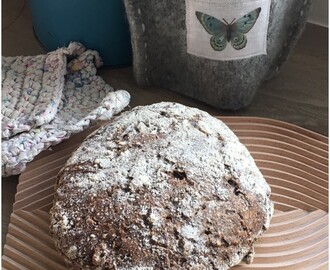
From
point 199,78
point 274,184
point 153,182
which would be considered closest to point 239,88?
point 199,78

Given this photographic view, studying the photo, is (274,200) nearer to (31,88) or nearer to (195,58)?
(195,58)

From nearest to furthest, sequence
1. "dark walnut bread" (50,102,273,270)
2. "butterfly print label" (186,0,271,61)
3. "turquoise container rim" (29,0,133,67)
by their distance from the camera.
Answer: "dark walnut bread" (50,102,273,270) → "butterfly print label" (186,0,271,61) → "turquoise container rim" (29,0,133,67)

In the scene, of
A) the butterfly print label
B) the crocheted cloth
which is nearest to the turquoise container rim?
the crocheted cloth

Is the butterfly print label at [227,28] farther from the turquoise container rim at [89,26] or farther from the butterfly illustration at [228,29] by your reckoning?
the turquoise container rim at [89,26]

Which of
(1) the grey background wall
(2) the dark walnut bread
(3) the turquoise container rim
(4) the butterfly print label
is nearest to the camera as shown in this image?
(2) the dark walnut bread

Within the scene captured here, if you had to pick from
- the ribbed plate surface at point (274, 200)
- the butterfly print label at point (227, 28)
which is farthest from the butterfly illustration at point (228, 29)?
the ribbed plate surface at point (274, 200)

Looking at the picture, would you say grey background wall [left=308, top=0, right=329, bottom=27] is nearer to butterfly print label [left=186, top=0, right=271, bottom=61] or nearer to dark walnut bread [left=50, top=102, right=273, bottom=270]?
butterfly print label [left=186, top=0, right=271, bottom=61]
